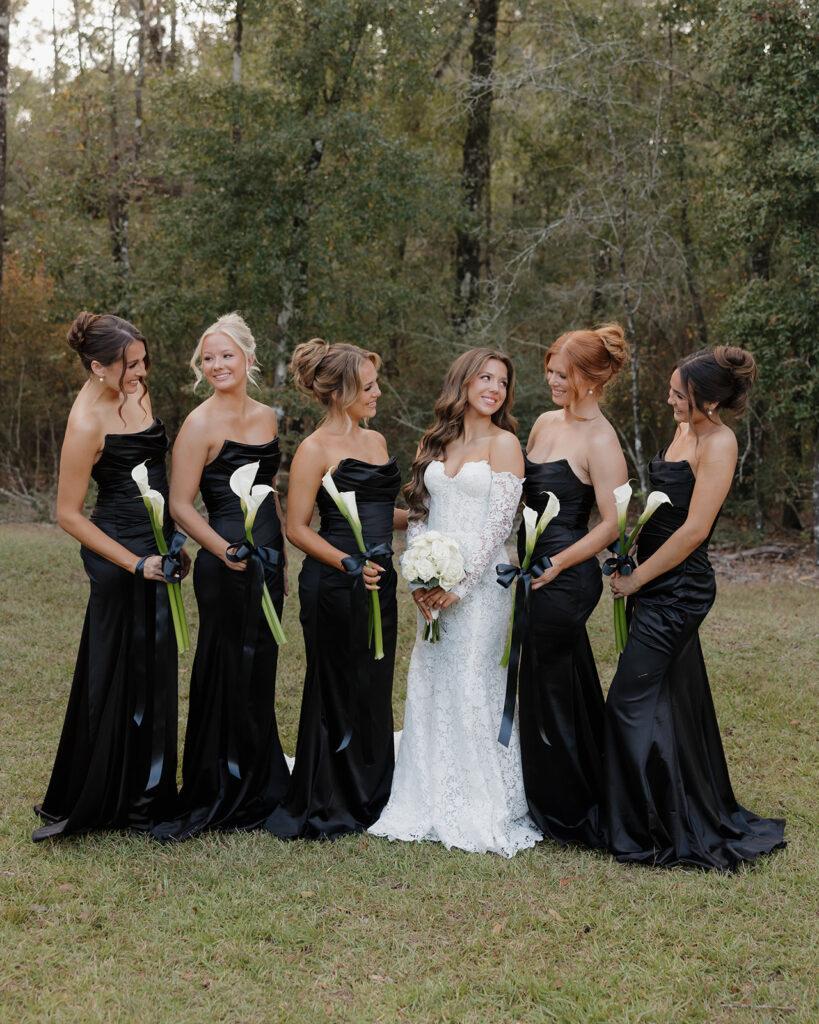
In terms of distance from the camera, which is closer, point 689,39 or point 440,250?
point 689,39

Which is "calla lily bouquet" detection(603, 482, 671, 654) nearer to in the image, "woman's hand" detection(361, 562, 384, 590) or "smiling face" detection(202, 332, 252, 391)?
"woman's hand" detection(361, 562, 384, 590)

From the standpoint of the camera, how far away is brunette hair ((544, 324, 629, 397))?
15.5 ft

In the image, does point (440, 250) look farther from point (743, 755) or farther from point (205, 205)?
point (743, 755)

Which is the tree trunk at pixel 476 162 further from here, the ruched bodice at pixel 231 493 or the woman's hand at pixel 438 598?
the woman's hand at pixel 438 598

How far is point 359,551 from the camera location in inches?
189

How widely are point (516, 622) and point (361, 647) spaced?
2.69ft

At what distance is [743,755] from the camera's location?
6.30 m

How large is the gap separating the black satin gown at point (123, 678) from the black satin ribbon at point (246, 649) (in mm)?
314

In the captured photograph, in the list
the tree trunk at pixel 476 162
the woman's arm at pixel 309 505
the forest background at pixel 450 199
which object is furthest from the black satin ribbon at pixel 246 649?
the tree trunk at pixel 476 162

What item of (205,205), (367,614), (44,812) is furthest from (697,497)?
(205,205)

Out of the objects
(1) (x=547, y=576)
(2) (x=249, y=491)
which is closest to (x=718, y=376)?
(1) (x=547, y=576)

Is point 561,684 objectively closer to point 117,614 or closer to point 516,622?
point 516,622

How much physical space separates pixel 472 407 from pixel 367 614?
3.93 ft

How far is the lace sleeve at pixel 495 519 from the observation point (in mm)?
4773
